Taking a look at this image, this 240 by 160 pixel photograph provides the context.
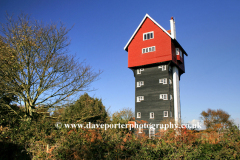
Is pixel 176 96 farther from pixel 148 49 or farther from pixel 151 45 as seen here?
pixel 151 45

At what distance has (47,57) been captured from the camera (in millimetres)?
13945

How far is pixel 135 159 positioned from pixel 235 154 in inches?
244

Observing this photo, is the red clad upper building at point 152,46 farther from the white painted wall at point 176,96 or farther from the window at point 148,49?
the white painted wall at point 176,96

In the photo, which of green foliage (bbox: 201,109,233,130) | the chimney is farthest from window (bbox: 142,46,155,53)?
green foliage (bbox: 201,109,233,130)

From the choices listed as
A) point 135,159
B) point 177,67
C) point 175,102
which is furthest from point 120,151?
point 177,67

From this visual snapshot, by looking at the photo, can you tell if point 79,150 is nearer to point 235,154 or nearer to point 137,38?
point 235,154

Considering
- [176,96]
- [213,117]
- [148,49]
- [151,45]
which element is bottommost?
[213,117]

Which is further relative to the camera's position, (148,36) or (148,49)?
(148,36)

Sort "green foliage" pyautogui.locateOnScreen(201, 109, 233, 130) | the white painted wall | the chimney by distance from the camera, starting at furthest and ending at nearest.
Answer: "green foliage" pyautogui.locateOnScreen(201, 109, 233, 130), the chimney, the white painted wall

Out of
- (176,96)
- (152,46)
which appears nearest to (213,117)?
(176,96)

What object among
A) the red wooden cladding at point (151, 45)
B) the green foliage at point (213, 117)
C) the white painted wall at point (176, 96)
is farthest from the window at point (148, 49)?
the green foliage at point (213, 117)

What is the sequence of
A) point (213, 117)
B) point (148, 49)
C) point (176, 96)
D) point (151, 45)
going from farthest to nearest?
1. point (213, 117)
2. point (148, 49)
3. point (151, 45)
4. point (176, 96)

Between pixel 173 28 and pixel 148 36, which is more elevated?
pixel 173 28

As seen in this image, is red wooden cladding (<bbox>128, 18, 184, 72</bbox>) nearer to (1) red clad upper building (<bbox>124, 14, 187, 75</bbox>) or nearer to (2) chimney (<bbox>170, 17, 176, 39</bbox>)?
(1) red clad upper building (<bbox>124, 14, 187, 75</bbox>)
